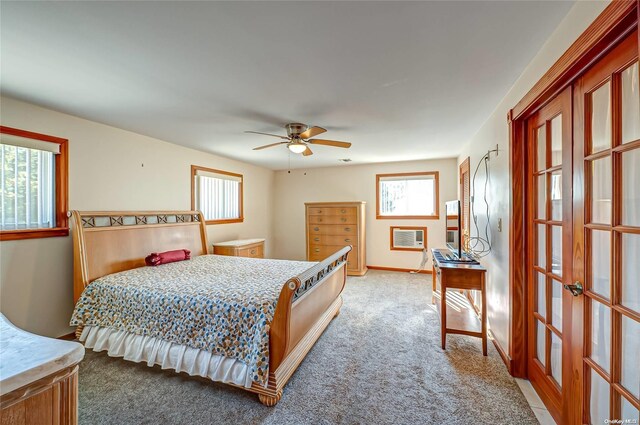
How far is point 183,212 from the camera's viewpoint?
12.7 ft

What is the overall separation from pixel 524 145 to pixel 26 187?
4551 millimetres

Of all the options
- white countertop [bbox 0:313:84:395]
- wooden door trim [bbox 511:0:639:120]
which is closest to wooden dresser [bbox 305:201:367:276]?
wooden door trim [bbox 511:0:639:120]

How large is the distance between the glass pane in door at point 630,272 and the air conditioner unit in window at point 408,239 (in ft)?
14.1

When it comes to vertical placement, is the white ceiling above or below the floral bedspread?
above

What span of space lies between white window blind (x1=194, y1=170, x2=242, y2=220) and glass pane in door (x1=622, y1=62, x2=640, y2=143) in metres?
4.72

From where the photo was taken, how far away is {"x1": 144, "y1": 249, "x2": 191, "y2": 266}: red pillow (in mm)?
3134

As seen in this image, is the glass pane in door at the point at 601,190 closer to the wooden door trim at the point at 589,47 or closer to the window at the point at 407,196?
the wooden door trim at the point at 589,47

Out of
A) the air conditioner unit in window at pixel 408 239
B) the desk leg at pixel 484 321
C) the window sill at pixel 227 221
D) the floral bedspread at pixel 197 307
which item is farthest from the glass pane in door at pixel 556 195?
the window sill at pixel 227 221

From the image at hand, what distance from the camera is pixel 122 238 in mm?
2992

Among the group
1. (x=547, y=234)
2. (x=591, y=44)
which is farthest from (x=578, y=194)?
(x=591, y=44)

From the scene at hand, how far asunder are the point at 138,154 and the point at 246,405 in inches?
132

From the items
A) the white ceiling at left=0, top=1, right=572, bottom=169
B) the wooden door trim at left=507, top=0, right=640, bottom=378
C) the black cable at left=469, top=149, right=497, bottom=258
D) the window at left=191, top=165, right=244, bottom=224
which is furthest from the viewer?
the window at left=191, top=165, right=244, bottom=224

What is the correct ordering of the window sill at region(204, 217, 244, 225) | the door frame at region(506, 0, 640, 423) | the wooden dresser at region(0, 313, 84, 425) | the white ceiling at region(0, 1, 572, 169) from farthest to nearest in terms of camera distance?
1. the window sill at region(204, 217, 244, 225)
2. the white ceiling at region(0, 1, 572, 169)
3. the door frame at region(506, 0, 640, 423)
4. the wooden dresser at region(0, 313, 84, 425)

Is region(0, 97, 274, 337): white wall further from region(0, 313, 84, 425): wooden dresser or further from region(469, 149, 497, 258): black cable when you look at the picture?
region(469, 149, 497, 258): black cable
